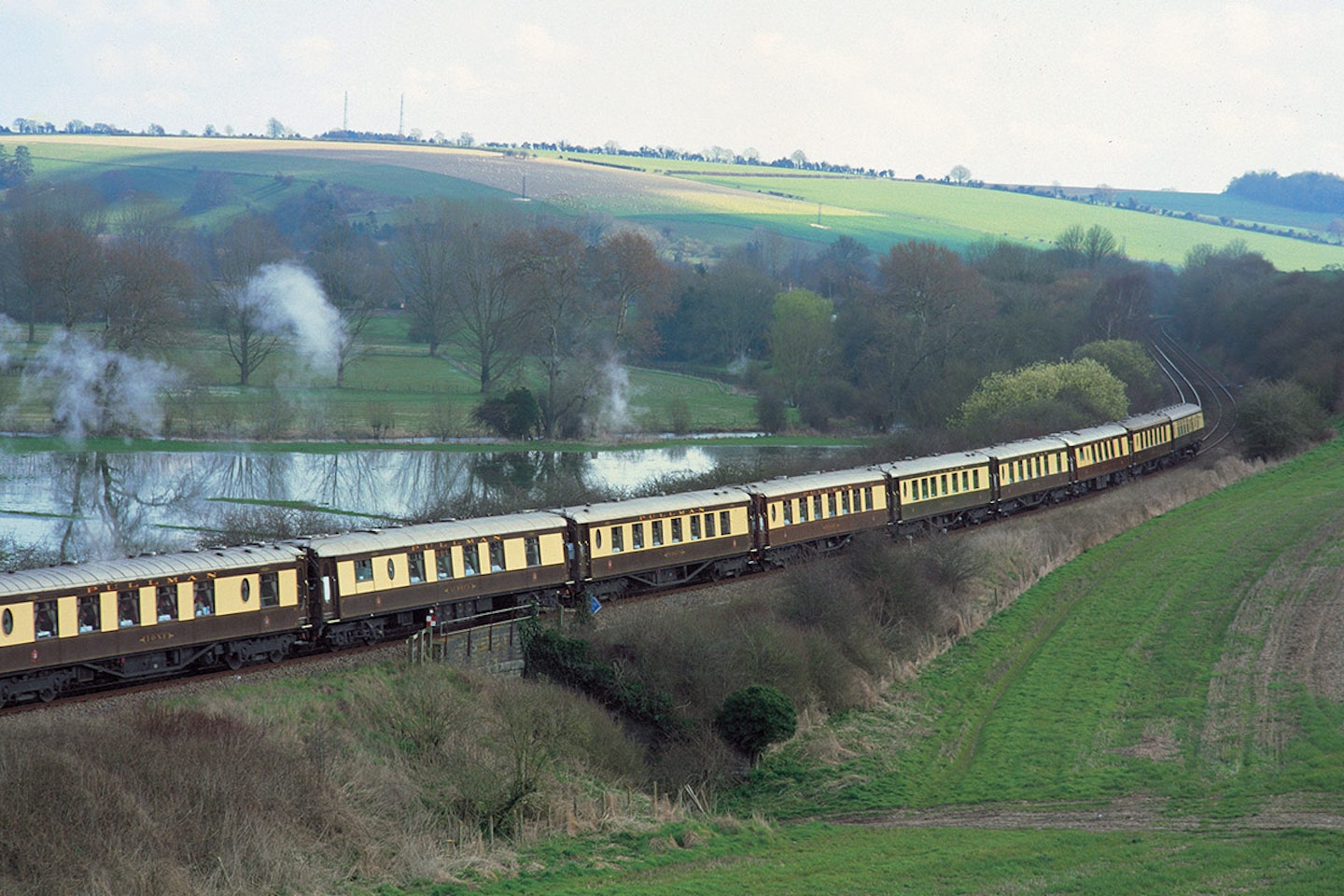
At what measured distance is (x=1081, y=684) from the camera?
3000cm

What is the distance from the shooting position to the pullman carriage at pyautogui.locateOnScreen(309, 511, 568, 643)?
26.3 m

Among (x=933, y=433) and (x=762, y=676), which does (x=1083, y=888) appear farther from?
(x=933, y=433)

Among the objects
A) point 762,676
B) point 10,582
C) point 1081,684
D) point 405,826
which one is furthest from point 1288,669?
point 10,582

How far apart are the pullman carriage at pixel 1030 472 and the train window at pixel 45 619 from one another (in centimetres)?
3170

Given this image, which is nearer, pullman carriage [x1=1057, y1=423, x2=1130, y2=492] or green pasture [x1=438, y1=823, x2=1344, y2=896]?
green pasture [x1=438, y1=823, x2=1344, y2=896]

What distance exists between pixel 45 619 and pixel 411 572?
300 inches

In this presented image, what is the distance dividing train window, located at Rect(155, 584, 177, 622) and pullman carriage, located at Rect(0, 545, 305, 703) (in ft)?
0.06

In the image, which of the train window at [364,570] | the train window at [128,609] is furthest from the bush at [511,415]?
the train window at [128,609]

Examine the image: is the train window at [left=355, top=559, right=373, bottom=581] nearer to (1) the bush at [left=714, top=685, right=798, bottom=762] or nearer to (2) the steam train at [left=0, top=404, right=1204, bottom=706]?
(2) the steam train at [left=0, top=404, right=1204, bottom=706]

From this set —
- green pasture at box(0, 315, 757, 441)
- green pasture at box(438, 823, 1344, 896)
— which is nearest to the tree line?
green pasture at box(0, 315, 757, 441)

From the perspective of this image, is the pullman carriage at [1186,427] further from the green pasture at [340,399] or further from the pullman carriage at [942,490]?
the green pasture at [340,399]

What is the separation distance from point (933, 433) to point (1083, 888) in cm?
4466

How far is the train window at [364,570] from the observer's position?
2656cm

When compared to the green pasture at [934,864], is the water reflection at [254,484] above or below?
below
